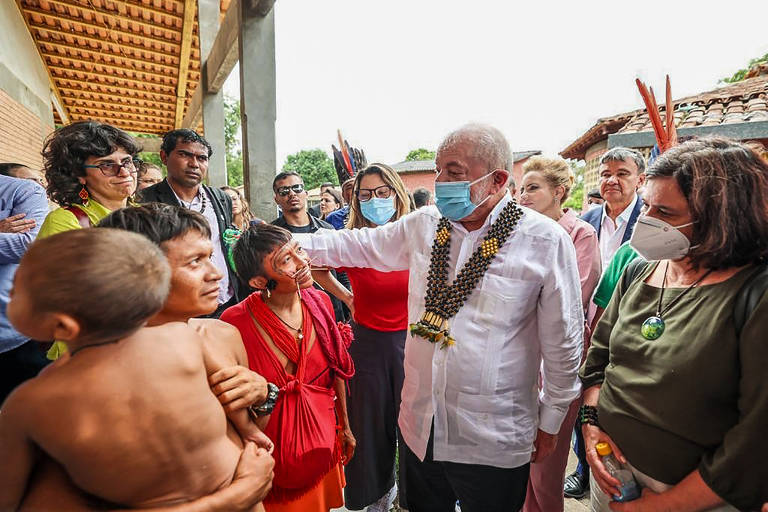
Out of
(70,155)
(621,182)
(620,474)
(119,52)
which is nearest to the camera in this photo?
(620,474)

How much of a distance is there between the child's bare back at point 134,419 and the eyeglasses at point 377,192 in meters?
1.97

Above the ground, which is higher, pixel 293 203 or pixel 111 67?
pixel 111 67

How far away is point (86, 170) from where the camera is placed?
2330 millimetres

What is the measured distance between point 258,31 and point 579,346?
14.7 ft

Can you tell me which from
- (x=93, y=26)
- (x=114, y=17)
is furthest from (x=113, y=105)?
(x=114, y=17)

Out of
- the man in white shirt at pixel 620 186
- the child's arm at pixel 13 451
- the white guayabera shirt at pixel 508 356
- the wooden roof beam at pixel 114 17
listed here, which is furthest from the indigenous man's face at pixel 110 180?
the wooden roof beam at pixel 114 17

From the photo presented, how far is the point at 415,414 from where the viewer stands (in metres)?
1.90

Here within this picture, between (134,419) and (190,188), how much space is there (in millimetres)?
2642

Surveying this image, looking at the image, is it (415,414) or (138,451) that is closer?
(138,451)

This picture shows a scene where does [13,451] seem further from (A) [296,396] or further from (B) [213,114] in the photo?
(B) [213,114]

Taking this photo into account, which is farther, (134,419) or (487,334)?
(487,334)

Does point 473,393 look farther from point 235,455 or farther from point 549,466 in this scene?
point 549,466

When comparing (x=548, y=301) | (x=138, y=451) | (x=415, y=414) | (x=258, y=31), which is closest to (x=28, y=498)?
(x=138, y=451)

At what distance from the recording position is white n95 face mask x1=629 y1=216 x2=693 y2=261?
1.46 meters
